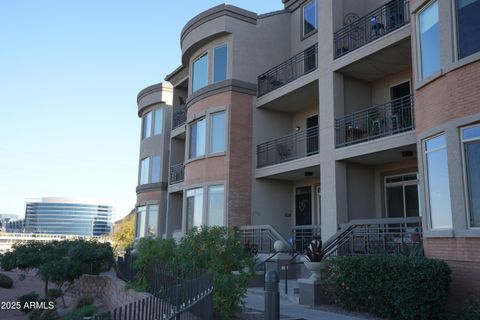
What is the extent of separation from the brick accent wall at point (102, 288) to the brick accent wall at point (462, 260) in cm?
1172

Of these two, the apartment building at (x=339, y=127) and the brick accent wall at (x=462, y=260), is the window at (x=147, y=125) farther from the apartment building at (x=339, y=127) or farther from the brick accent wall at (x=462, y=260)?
the brick accent wall at (x=462, y=260)

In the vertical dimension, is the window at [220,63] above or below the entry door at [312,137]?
above

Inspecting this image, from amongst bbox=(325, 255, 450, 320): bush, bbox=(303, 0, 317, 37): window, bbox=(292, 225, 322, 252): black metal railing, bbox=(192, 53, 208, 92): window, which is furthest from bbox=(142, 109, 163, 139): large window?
bbox=(325, 255, 450, 320): bush

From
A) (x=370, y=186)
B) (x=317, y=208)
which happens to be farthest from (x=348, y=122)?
(x=317, y=208)

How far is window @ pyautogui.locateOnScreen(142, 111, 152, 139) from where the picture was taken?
33.2 metres

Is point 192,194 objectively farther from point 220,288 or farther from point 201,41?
point 220,288

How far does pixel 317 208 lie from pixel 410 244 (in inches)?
291

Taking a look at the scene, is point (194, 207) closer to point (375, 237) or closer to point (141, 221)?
point (375, 237)

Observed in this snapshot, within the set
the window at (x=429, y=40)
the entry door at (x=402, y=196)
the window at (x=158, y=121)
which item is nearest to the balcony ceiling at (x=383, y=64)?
the window at (x=429, y=40)

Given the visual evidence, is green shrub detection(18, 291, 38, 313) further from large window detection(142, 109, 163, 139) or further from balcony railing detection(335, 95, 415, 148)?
balcony railing detection(335, 95, 415, 148)

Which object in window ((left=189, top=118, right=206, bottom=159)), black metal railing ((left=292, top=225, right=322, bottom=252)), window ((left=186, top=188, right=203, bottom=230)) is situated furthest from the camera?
window ((left=189, top=118, right=206, bottom=159))

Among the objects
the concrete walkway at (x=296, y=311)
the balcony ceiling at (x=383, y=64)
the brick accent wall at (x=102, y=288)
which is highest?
the balcony ceiling at (x=383, y=64)

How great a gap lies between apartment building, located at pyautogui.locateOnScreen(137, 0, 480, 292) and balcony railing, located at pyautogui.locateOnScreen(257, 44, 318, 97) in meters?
0.07

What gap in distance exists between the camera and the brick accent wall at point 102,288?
1966 cm
